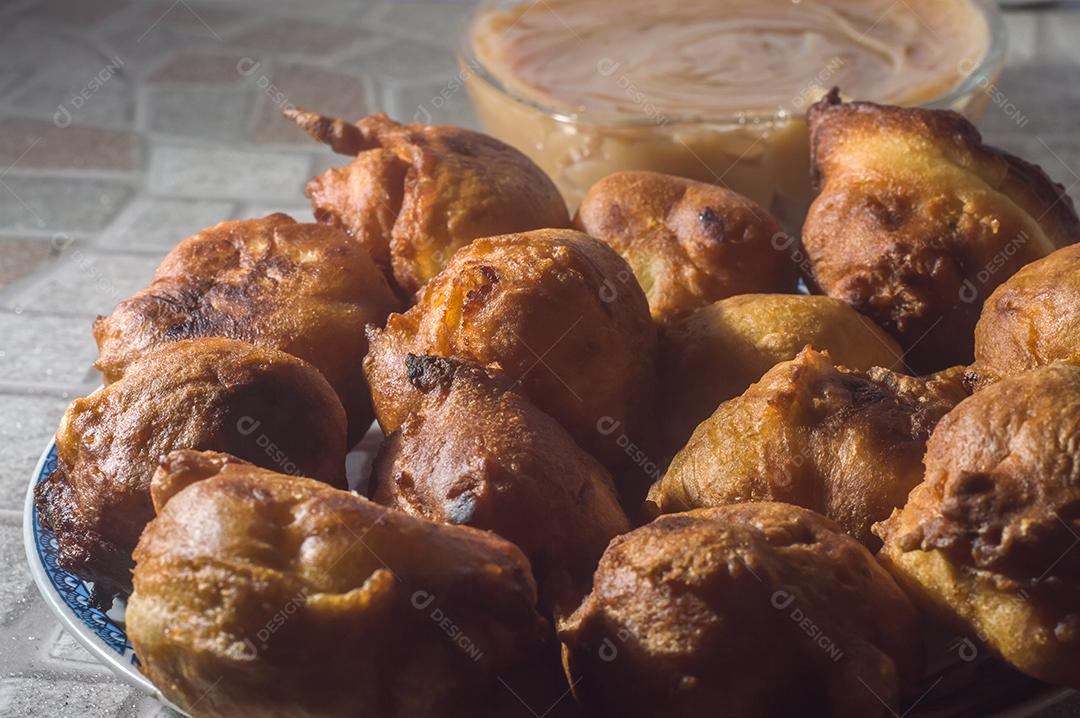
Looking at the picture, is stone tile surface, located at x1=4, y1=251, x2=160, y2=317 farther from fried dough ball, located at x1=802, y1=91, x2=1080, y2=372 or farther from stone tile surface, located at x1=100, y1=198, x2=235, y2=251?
fried dough ball, located at x1=802, y1=91, x2=1080, y2=372

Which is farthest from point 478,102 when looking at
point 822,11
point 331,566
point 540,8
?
point 331,566

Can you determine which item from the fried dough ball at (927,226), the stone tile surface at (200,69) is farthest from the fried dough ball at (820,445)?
the stone tile surface at (200,69)

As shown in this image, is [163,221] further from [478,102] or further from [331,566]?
[331,566]

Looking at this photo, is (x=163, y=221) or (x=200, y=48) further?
(x=200, y=48)

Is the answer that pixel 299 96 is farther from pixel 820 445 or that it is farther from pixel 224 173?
pixel 820 445

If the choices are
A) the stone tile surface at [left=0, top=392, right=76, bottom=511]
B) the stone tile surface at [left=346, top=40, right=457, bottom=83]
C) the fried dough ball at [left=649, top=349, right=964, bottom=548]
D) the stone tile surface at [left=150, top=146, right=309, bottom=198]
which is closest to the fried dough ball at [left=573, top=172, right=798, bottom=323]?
the fried dough ball at [left=649, top=349, right=964, bottom=548]

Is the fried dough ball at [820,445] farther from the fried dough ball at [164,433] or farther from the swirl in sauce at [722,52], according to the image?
the swirl in sauce at [722,52]
